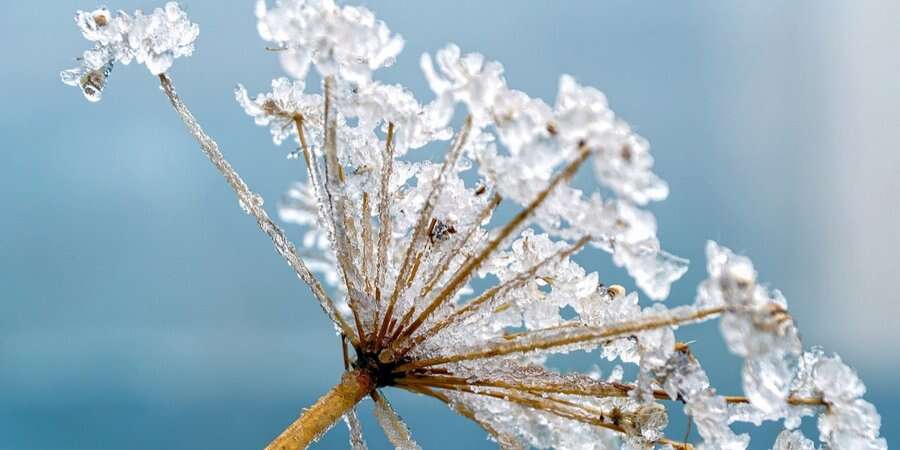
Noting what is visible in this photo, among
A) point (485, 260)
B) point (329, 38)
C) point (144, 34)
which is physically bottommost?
point (485, 260)

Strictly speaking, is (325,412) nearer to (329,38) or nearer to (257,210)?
(257,210)

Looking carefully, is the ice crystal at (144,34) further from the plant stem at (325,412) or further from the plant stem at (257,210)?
the plant stem at (325,412)

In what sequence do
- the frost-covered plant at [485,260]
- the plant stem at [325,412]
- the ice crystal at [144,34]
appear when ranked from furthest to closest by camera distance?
the ice crystal at [144,34]
the plant stem at [325,412]
the frost-covered plant at [485,260]

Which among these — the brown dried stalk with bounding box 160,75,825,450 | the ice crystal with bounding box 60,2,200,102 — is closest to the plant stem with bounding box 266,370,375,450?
the brown dried stalk with bounding box 160,75,825,450

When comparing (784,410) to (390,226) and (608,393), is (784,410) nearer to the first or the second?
(608,393)

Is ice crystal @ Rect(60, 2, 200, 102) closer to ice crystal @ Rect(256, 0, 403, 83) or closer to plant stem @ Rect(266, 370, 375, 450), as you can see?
ice crystal @ Rect(256, 0, 403, 83)

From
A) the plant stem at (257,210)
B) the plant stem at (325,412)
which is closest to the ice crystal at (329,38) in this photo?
the plant stem at (257,210)

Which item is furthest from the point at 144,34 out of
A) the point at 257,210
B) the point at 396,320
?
the point at 396,320
